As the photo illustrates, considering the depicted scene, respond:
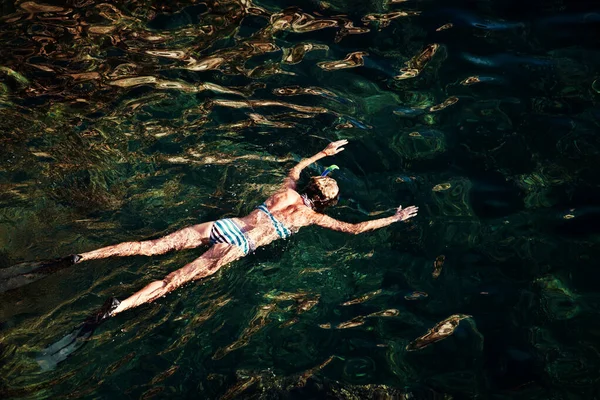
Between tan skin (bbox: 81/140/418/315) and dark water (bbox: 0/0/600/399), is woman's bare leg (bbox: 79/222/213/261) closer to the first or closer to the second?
tan skin (bbox: 81/140/418/315)

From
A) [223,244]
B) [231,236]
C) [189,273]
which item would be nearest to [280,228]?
[231,236]

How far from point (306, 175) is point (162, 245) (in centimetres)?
266

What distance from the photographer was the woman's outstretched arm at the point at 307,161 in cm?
800

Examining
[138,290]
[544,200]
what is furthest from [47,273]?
[544,200]

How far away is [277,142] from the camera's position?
8594 millimetres

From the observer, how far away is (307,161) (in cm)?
817

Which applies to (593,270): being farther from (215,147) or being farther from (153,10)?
(153,10)

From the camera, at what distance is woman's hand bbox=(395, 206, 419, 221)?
282 inches

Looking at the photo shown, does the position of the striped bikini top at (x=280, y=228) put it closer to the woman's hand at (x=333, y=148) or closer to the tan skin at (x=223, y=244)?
the tan skin at (x=223, y=244)

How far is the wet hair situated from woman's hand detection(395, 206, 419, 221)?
0.90 metres

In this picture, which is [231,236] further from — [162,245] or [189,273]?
[162,245]

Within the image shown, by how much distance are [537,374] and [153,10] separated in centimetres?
719

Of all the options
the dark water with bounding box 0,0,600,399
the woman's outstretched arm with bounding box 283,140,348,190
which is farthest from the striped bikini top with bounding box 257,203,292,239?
the woman's outstretched arm with bounding box 283,140,348,190

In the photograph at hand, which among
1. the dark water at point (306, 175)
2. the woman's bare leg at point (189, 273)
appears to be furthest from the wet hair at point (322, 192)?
the woman's bare leg at point (189, 273)
